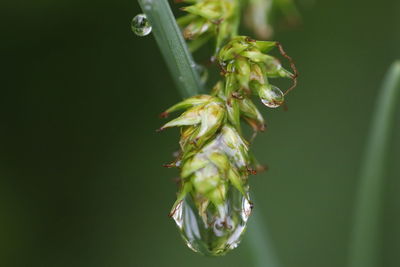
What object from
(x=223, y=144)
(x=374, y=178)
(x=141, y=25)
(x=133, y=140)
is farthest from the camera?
(x=133, y=140)

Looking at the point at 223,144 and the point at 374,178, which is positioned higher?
the point at 223,144

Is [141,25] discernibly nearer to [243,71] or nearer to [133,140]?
[243,71]

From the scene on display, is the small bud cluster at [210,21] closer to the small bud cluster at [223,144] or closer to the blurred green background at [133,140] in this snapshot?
the small bud cluster at [223,144]

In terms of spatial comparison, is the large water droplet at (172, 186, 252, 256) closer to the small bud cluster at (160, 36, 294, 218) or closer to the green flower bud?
the small bud cluster at (160, 36, 294, 218)

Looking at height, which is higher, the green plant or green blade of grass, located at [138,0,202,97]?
green blade of grass, located at [138,0,202,97]

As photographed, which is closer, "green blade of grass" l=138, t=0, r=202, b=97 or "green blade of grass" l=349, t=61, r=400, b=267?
"green blade of grass" l=138, t=0, r=202, b=97

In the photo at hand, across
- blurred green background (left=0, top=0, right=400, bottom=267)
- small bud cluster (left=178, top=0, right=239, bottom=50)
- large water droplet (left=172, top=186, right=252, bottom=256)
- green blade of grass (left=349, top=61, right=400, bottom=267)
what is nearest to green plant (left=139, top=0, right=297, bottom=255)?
large water droplet (left=172, top=186, right=252, bottom=256)

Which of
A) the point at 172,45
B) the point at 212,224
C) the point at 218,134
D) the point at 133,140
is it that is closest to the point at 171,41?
the point at 172,45

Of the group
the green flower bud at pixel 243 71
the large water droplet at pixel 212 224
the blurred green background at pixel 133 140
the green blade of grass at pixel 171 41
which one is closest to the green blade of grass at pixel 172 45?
the green blade of grass at pixel 171 41

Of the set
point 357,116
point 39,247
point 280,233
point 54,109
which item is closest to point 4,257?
point 39,247
